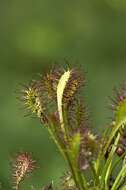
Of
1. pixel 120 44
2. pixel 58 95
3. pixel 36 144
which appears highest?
pixel 120 44

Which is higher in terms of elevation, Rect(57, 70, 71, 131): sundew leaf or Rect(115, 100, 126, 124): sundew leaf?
Rect(57, 70, 71, 131): sundew leaf

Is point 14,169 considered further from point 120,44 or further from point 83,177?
point 120,44

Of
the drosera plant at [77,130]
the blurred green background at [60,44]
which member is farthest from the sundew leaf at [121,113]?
the blurred green background at [60,44]

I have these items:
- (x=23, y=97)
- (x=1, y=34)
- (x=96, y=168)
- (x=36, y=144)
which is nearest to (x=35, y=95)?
(x=23, y=97)

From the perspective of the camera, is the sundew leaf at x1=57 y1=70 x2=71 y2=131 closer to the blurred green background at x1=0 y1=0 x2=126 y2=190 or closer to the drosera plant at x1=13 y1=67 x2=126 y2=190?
the drosera plant at x1=13 y1=67 x2=126 y2=190

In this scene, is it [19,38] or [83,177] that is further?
[19,38]

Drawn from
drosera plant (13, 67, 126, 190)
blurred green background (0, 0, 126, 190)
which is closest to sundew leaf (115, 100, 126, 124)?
drosera plant (13, 67, 126, 190)
